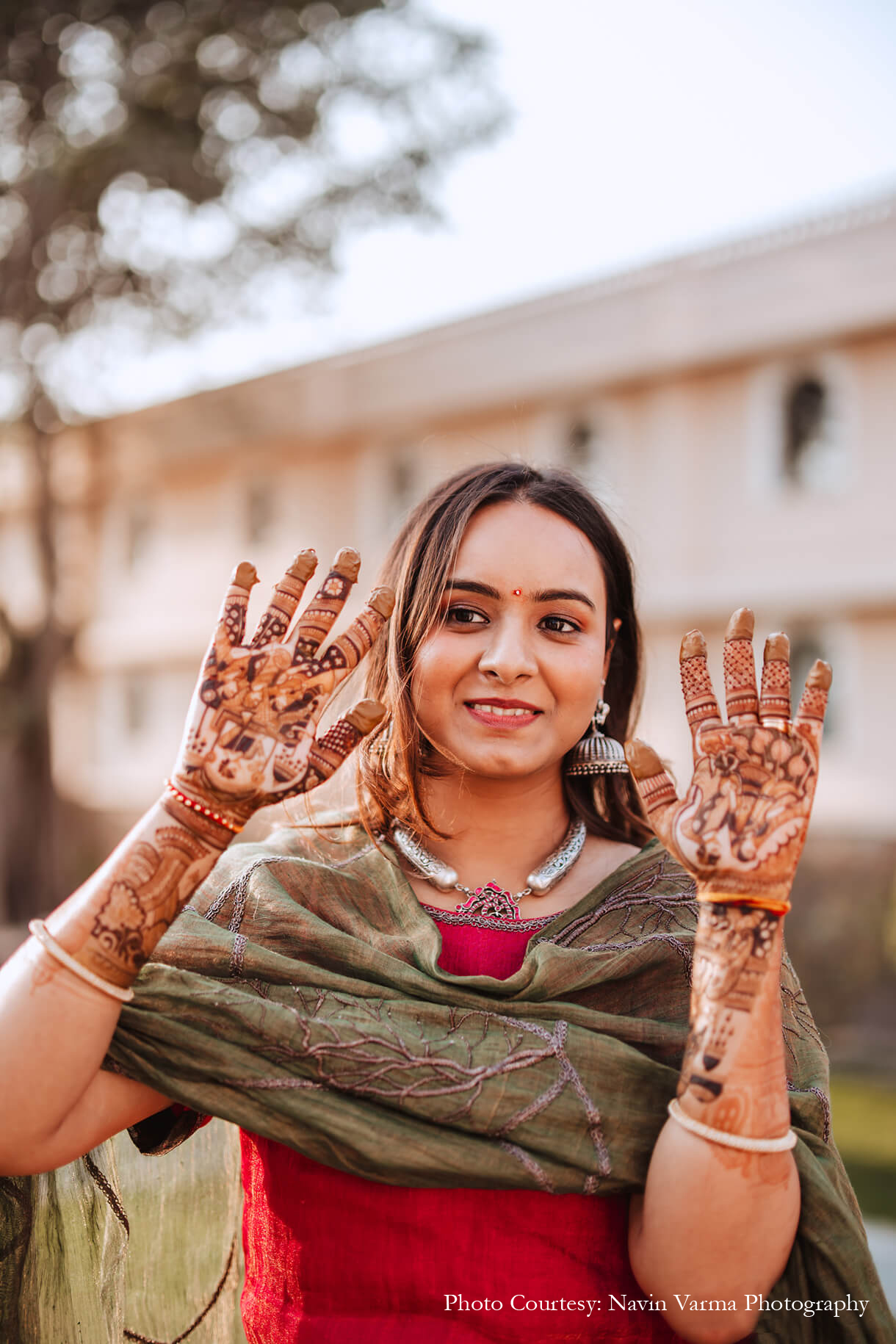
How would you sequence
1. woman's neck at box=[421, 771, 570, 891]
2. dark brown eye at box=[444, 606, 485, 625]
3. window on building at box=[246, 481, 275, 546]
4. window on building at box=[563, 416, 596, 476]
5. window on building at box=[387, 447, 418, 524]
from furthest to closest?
window on building at box=[246, 481, 275, 546]
window on building at box=[387, 447, 418, 524]
window on building at box=[563, 416, 596, 476]
woman's neck at box=[421, 771, 570, 891]
dark brown eye at box=[444, 606, 485, 625]

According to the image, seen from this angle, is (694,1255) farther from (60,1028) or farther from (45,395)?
(45,395)

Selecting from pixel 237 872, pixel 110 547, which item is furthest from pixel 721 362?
pixel 237 872

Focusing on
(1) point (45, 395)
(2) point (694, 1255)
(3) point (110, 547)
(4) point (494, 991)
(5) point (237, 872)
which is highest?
(1) point (45, 395)

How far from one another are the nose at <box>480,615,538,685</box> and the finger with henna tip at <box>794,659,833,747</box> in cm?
46

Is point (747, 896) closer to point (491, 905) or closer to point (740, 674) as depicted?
point (740, 674)

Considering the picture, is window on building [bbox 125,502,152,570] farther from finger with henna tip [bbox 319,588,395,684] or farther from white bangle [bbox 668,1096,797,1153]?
white bangle [bbox 668,1096,797,1153]

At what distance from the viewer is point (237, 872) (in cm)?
203

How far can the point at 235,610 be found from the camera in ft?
5.48

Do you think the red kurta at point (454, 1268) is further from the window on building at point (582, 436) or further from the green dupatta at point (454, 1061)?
the window on building at point (582, 436)

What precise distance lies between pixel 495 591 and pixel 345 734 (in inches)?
17.8

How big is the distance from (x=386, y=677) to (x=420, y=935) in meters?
0.50

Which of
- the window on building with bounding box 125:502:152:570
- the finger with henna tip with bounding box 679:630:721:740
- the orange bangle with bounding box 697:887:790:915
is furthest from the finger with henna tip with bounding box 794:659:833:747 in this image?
the window on building with bounding box 125:502:152:570

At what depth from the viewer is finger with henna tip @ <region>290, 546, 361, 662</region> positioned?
1.66 m

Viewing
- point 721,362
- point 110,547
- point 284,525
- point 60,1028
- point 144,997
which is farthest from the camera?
point 110,547
